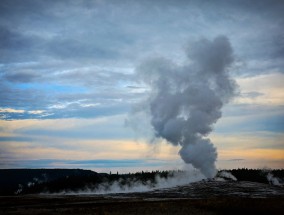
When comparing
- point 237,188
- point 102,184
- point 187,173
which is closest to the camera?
point 237,188

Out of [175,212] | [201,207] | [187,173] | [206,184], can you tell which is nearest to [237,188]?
[206,184]

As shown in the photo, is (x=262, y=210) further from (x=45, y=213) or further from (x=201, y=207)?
(x=45, y=213)

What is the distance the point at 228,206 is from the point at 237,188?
4470cm

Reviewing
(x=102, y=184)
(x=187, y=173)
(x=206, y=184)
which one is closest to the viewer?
(x=206, y=184)

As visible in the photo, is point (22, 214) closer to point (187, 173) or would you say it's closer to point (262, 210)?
point (262, 210)

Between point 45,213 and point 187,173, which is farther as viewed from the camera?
point 187,173

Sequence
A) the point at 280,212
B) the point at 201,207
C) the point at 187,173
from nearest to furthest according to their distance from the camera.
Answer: the point at 280,212
the point at 201,207
the point at 187,173

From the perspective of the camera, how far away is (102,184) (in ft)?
475

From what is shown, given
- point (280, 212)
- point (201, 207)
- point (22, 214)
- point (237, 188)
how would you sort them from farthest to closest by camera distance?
point (237, 188), point (201, 207), point (22, 214), point (280, 212)

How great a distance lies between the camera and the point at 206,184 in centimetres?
9331

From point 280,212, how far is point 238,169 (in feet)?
440

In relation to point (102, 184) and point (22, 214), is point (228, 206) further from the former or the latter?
point (102, 184)

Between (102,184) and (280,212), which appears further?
(102,184)

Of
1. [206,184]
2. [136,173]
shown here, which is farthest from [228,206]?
[136,173]
